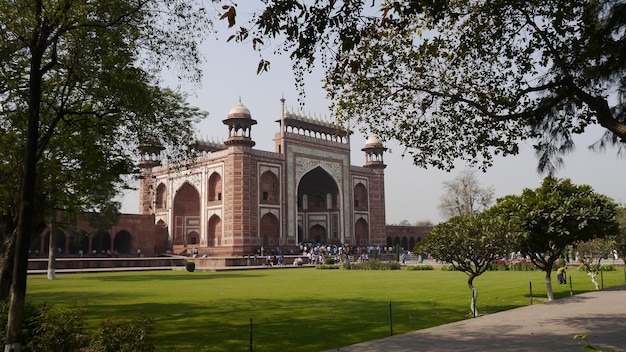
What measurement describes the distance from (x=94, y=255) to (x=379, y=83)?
32477 millimetres

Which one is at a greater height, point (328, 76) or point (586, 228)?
point (328, 76)

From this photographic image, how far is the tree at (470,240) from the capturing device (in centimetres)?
1065

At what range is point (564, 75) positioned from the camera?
6.54 metres

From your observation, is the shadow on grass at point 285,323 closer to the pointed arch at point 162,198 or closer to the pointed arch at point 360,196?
the pointed arch at point 162,198

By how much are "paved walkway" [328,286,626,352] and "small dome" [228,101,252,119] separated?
3012cm

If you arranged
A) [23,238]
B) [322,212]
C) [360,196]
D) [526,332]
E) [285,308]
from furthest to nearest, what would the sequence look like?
[360,196] → [322,212] → [285,308] → [526,332] → [23,238]

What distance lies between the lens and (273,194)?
41.2m

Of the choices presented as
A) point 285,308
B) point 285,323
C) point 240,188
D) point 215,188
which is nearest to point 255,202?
point 240,188

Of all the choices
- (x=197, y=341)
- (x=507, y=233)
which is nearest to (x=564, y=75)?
(x=507, y=233)

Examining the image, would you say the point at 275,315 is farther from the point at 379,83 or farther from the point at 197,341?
the point at 379,83

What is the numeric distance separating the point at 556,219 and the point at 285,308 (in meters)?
6.87

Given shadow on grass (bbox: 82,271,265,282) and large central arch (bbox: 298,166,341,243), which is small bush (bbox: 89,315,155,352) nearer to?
shadow on grass (bbox: 82,271,265,282)

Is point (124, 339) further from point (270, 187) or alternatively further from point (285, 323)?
point (270, 187)

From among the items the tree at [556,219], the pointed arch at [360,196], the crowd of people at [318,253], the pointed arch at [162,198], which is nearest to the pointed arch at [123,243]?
the pointed arch at [162,198]
